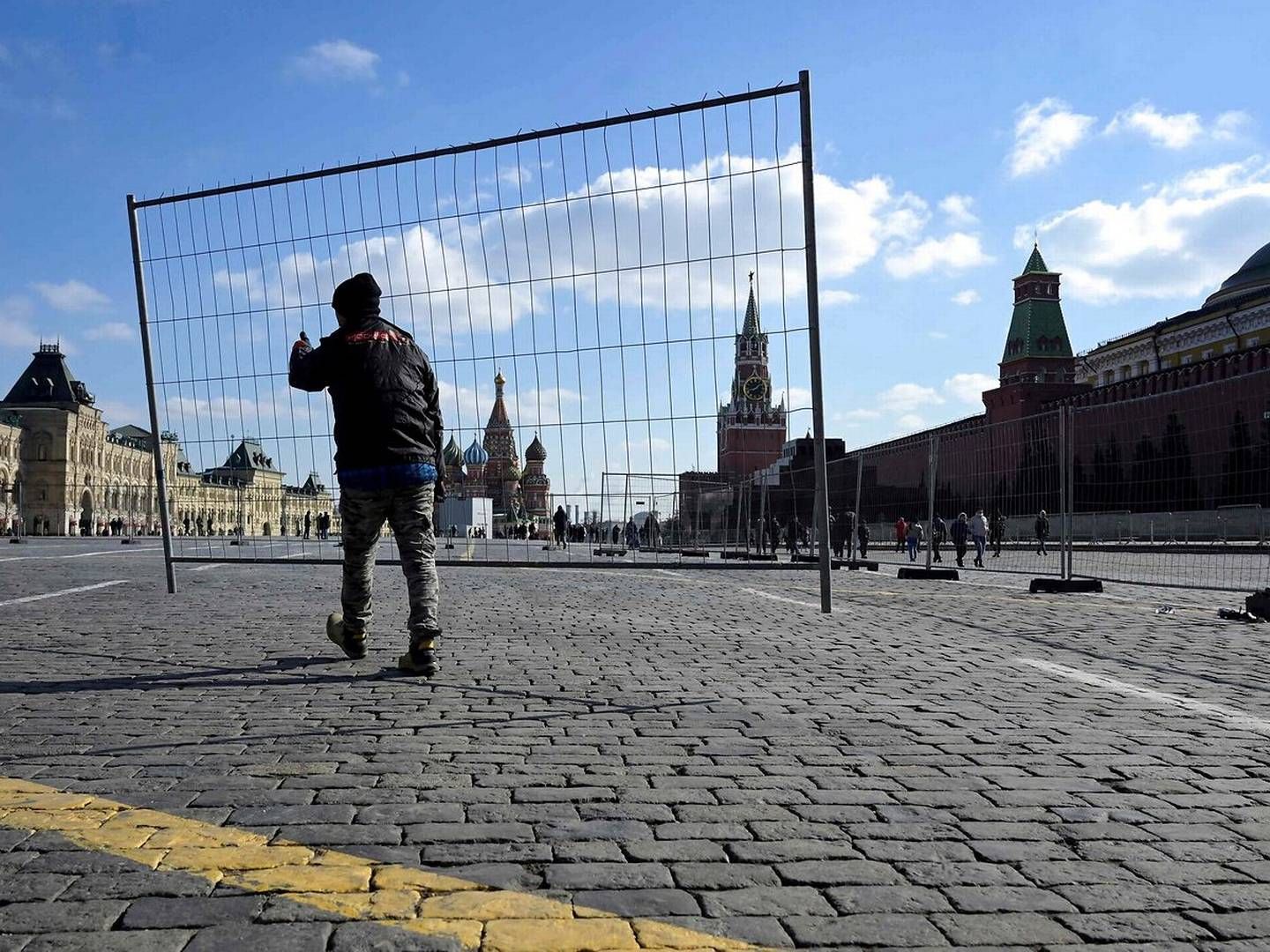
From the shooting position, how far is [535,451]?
11703mm

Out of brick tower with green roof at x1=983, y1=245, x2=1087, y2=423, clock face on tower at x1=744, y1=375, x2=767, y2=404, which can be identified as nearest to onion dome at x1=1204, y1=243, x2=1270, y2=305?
brick tower with green roof at x1=983, y1=245, x2=1087, y2=423

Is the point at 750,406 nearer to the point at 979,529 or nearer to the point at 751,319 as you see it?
the point at 751,319

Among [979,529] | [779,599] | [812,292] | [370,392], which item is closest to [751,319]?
[812,292]

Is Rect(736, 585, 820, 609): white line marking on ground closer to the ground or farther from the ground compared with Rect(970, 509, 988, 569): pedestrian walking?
closer to the ground

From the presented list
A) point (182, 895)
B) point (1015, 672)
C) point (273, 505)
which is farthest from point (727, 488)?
point (182, 895)

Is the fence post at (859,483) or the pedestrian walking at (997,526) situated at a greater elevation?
the fence post at (859,483)

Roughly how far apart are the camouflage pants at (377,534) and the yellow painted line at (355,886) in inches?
112

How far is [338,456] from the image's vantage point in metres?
5.87

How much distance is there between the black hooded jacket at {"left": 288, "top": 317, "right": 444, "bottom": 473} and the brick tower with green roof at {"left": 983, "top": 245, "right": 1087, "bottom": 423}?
304ft

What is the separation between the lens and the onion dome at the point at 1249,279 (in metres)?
78.4

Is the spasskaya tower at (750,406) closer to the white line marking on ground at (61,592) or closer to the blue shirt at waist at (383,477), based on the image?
the blue shirt at waist at (383,477)

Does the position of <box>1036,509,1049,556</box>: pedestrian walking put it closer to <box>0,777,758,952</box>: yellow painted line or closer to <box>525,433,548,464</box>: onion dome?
<box>525,433,548,464</box>: onion dome

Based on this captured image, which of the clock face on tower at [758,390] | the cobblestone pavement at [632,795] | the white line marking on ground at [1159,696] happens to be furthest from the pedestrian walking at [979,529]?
the white line marking on ground at [1159,696]

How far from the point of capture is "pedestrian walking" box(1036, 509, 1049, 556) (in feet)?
56.4
